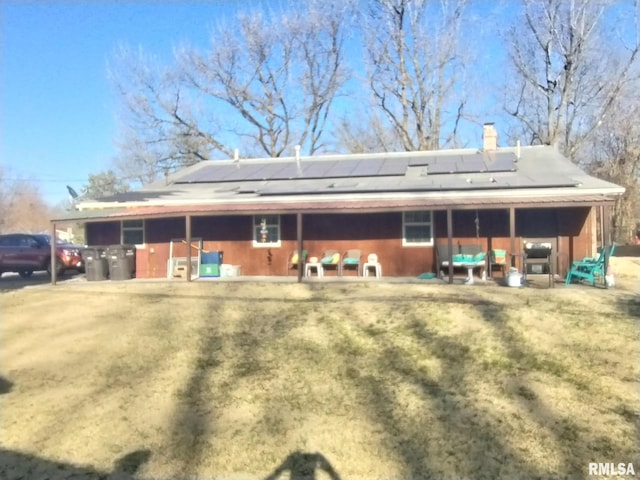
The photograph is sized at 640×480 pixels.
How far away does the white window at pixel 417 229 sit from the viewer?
14742mm

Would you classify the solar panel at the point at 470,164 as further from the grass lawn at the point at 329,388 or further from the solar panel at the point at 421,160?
the grass lawn at the point at 329,388

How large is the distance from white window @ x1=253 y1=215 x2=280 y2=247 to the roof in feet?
2.44

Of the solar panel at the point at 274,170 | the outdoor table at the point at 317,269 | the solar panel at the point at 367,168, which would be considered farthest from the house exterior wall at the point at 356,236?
the solar panel at the point at 274,170

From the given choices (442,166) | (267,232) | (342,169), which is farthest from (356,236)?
(442,166)

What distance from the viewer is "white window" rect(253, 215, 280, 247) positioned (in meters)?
15.8

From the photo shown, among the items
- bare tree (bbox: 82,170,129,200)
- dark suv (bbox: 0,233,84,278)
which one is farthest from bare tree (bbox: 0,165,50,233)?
dark suv (bbox: 0,233,84,278)

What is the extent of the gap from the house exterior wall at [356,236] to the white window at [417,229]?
118mm

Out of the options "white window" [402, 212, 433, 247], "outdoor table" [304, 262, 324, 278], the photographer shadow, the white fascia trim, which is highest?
the white fascia trim

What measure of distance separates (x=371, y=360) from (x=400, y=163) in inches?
465

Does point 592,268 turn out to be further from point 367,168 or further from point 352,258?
point 367,168

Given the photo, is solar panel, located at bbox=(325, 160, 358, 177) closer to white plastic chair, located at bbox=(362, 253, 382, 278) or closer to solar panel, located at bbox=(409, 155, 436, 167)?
solar panel, located at bbox=(409, 155, 436, 167)

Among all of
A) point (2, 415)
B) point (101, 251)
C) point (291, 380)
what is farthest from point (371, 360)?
point (101, 251)

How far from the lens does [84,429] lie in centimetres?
551

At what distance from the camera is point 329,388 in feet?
20.5
